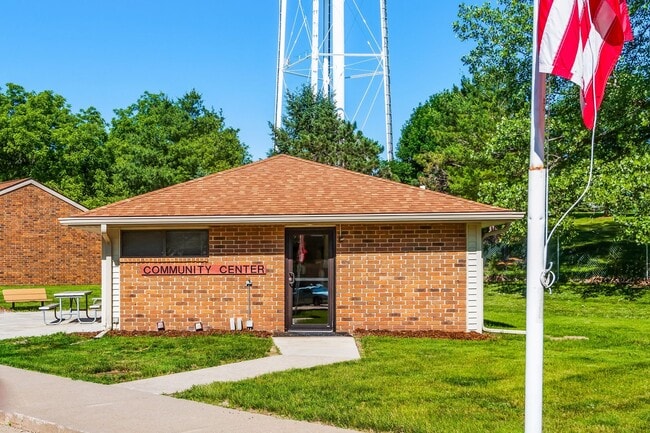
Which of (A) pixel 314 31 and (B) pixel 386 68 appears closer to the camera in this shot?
(A) pixel 314 31

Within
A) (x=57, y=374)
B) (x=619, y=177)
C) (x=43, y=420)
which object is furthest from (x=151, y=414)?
(x=619, y=177)

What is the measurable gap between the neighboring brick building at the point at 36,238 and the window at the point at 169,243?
19451 millimetres

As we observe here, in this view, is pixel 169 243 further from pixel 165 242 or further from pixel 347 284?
pixel 347 284

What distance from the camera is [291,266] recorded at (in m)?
15.8

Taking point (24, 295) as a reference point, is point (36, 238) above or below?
above

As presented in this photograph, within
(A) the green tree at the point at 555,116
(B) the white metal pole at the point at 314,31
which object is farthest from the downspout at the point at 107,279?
(B) the white metal pole at the point at 314,31

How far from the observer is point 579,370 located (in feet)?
35.4

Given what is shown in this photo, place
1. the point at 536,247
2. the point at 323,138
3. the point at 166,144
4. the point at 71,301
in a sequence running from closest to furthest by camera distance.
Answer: the point at 536,247, the point at 71,301, the point at 323,138, the point at 166,144

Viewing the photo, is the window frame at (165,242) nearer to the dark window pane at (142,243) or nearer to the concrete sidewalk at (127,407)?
the dark window pane at (142,243)

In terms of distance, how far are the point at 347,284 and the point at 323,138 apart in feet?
81.3

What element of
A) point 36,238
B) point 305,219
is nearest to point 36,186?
point 36,238

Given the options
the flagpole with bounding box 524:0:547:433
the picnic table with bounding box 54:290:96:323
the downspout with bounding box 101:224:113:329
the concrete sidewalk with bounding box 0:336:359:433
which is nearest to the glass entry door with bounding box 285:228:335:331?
the downspout with bounding box 101:224:113:329

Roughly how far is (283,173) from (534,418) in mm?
13725

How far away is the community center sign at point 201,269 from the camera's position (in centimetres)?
1579
